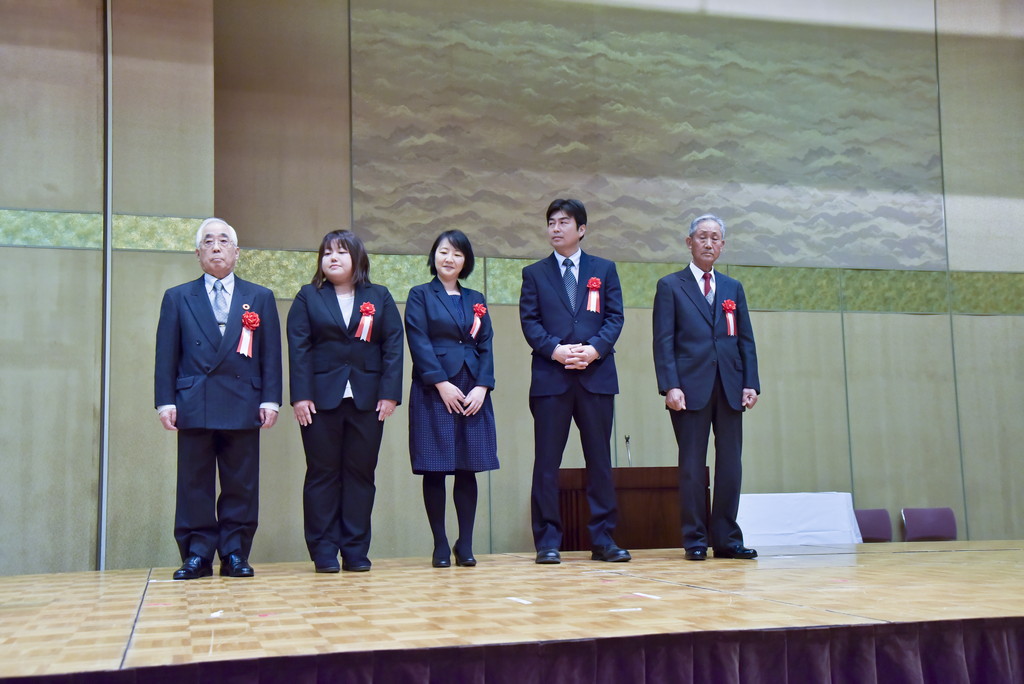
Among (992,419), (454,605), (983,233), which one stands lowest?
(454,605)

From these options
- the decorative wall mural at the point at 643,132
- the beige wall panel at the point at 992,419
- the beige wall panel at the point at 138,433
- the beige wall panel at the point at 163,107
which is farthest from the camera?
the beige wall panel at the point at 992,419

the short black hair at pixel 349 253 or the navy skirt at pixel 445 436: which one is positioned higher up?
the short black hair at pixel 349 253

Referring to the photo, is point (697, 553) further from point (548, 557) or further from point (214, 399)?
point (214, 399)

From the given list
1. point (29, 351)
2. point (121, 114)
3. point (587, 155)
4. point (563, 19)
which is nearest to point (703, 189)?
point (587, 155)

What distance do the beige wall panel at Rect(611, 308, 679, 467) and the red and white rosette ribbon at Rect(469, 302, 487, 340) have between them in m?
2.73

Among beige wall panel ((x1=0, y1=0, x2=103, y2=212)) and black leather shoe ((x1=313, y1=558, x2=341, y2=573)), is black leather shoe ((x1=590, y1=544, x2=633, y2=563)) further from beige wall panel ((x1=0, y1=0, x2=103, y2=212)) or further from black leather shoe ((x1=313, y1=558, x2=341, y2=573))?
beige wall panel ((x1=0, y1=0, x2=103, y2=212))

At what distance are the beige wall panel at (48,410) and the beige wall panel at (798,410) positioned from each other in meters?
4.35

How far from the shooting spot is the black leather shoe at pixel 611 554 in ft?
13.7

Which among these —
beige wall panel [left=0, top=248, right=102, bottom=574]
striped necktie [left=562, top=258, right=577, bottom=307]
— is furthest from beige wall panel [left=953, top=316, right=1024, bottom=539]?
beige wall panel [left=0, top=248, right=102, bottom=574]

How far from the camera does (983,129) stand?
25.6 feet

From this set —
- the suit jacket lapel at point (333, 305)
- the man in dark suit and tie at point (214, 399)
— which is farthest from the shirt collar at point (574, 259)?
the man in dark suit and tie at point (214, 399)

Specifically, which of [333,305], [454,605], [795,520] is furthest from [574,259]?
[795,520]

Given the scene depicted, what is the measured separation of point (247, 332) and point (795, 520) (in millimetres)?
4297

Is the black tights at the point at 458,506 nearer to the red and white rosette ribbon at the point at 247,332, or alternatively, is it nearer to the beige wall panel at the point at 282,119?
the red and white rosette ribbon at the point at 247,332
